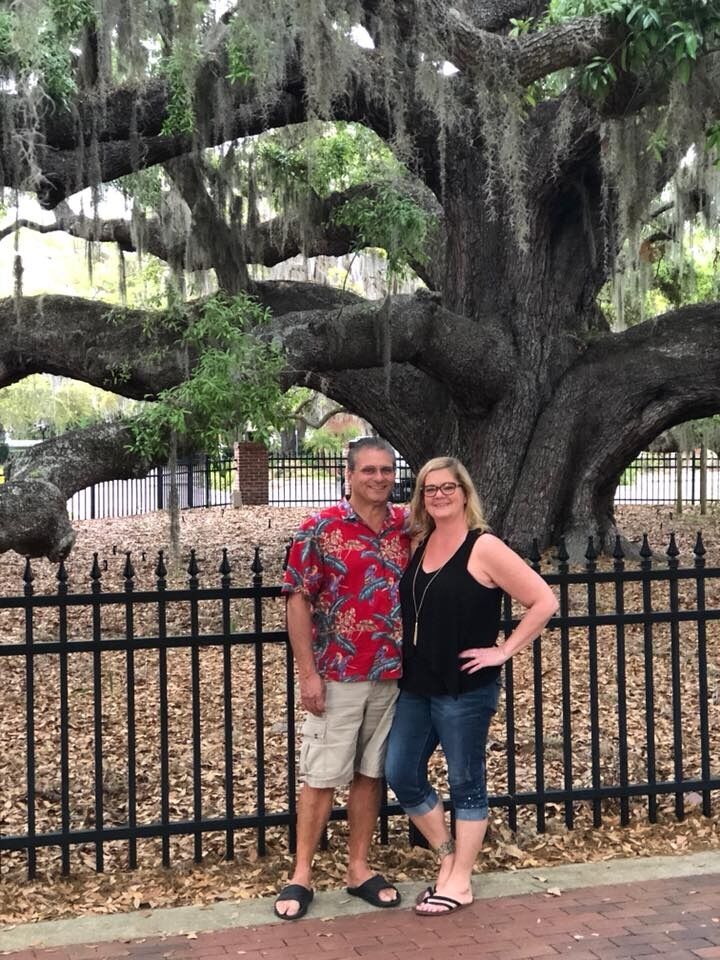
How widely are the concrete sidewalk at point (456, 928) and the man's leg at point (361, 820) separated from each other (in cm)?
12

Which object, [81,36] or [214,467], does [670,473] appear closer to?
[214,467]

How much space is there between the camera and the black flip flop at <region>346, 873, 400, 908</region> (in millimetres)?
4422

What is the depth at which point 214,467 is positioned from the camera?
28719 millimetres

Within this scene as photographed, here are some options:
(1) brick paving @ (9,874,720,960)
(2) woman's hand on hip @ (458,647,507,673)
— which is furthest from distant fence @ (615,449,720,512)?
(2) woman's hand on hip @ (458,647,507,673)

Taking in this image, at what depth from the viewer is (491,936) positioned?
4.14 metres

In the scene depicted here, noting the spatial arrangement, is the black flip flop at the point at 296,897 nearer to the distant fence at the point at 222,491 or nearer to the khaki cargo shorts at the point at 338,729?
Answer: the khaki cargo shorts at the point at 338,729

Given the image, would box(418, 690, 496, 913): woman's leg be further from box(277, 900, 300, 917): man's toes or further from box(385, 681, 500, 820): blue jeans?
box(277, 900, 300, 917): man's toes

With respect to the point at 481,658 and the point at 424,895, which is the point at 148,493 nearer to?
the point at 424,895

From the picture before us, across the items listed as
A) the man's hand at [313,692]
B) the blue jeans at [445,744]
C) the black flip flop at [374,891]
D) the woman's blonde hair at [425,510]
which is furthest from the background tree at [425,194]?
the black flip flop at [374,891]

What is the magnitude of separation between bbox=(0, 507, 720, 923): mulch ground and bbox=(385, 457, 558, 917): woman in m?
0.54

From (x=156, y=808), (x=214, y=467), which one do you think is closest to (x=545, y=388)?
(x=156, y=808)

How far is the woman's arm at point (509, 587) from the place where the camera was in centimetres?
424

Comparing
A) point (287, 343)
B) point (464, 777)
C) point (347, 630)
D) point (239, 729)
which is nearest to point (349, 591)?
point (347, 630)

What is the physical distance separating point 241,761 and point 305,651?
2.68m
